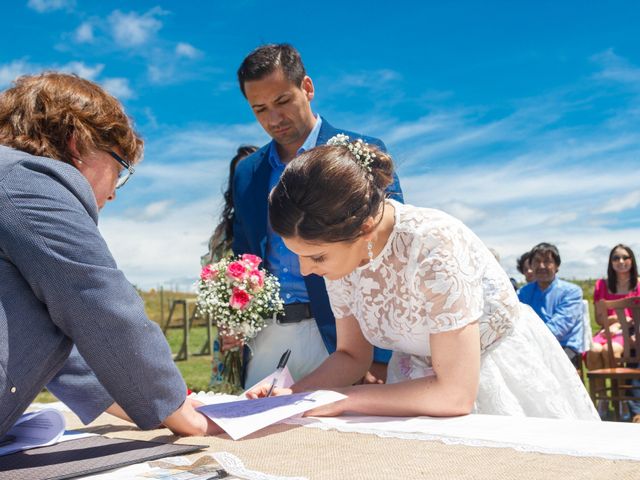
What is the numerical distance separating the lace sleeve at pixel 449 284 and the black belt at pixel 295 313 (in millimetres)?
1156

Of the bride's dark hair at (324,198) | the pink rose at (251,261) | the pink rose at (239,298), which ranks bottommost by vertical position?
the pink rose at (239,298)

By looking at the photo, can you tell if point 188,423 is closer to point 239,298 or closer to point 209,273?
point 239,298

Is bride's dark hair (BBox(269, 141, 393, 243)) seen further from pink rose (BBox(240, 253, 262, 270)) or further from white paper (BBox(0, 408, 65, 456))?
white paper (BBox(0, 408, 65, 456))

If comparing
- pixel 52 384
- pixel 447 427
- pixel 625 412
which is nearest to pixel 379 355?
pixel 447 427

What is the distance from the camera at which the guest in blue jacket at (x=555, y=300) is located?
9203mm

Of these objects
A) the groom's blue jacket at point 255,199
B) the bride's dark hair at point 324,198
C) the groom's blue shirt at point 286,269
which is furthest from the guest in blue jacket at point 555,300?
the bride's dark hair at point 324,198

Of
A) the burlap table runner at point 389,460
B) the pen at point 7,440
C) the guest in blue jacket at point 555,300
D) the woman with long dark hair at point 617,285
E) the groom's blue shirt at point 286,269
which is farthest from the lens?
the woman with long dark hair at point 617,285

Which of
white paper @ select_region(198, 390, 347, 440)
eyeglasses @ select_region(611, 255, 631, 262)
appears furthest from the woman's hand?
eyeglasses @ select_region(611, 255, 631, 262)

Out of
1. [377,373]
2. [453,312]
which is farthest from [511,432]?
[377,373]

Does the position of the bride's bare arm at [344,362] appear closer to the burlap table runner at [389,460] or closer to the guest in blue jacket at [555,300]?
the burlap table runner at [389,460]

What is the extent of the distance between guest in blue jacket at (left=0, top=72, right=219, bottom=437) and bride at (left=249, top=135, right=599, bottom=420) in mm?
720

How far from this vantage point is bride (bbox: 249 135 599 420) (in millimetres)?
2439

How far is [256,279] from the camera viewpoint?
3.34 metres

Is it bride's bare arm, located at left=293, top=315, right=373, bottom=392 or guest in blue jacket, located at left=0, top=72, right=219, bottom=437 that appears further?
bride's bare arm, located at left=293, top=315, right=373, bottom=392
